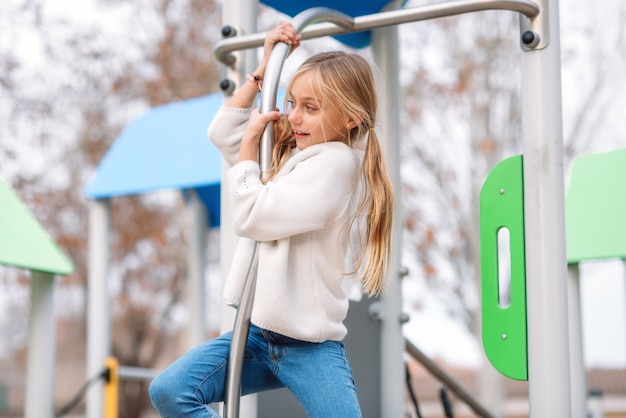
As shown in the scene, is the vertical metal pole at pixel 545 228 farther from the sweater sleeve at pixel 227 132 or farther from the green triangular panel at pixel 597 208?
the green triangular panel at pixel 597 208

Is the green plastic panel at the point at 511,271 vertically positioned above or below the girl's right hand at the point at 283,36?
below

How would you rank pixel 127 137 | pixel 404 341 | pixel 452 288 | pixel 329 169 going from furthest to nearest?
1. pixel 452 288
2. pixel 127 137
3. pixel 404 341
4. pixel 329 169

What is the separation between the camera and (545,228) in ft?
7.84

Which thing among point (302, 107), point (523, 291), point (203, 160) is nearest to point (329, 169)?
point (302, 107)

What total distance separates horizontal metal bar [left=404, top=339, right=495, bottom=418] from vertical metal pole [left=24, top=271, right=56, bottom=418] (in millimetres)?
1727

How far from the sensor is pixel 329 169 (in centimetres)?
199

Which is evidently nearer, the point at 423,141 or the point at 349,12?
the point at 349,12

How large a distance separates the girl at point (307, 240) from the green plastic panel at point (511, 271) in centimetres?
58

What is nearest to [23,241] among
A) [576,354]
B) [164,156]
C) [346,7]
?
[164,156]

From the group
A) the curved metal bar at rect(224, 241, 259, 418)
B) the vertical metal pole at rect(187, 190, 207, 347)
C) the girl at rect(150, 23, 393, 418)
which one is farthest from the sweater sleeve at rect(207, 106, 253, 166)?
the vertical metal pole at rect(187, 190, 207, 347)

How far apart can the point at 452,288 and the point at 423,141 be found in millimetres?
1919

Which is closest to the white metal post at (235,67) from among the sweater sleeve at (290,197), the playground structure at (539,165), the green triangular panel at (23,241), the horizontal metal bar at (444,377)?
the playground structure at (539,165)

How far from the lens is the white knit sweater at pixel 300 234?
6.32 ft

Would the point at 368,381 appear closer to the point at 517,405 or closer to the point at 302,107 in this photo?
the point at 302,107
